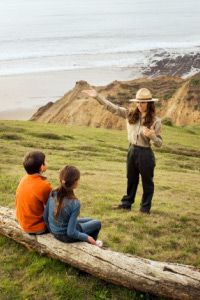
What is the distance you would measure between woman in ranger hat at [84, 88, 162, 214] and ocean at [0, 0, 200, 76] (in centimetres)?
5110

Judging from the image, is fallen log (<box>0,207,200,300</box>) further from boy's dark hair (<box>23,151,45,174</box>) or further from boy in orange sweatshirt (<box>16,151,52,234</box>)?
boy's dark hair (<box>23,151,45,174</box>)

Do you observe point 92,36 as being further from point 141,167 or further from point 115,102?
point 141,167

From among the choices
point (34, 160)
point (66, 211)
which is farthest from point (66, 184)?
point (34, 160)

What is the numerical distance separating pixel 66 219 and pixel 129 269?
1168 millimetres

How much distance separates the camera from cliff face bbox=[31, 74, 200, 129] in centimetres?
3756

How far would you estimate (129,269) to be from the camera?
251 inches

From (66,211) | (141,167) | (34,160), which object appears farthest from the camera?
(141,167)

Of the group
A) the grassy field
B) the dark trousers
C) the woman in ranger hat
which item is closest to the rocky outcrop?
the grassy field

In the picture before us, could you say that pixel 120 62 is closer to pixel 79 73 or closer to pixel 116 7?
pixel 79 73

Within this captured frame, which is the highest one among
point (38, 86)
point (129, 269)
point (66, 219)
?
point (38, 86)

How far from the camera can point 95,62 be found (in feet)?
220

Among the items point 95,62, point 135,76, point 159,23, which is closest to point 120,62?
point 95,62

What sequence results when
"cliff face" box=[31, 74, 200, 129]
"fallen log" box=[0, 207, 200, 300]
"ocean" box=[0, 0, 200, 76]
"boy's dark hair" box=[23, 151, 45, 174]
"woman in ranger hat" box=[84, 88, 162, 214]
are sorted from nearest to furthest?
"fallen log" box=[0, 207, 200, 300], "boy's dark hair" box=[23, 151, 45, 174], "woman in ranger hat" box=[84, 88, 162, 214], "cliff face" box=[31, 74, 200, 129], "ocean" box=[0, 0, 200, 76]

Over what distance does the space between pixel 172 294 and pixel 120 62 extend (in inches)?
2463
